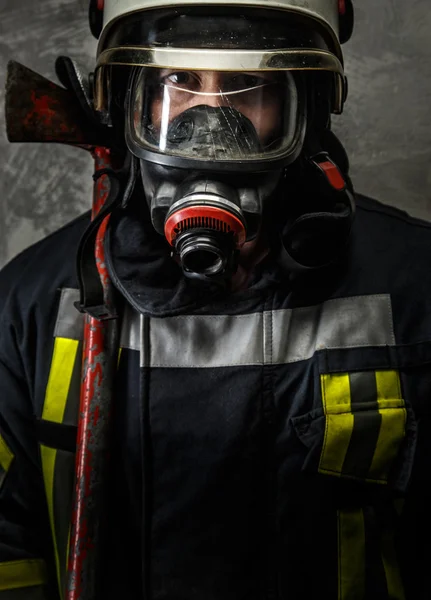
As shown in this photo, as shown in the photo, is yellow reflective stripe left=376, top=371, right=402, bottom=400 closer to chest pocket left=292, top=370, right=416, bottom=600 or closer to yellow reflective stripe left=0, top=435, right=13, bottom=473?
chest pocket left=292, top=370, right=416, bottom=600

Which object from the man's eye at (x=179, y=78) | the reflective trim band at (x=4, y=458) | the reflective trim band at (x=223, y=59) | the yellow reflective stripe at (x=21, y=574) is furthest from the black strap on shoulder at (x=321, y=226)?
the yellow reflective stripe at (x=21, y=574)

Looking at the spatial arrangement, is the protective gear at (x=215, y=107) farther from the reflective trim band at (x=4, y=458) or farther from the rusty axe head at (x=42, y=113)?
the reflective trim band at (x=4, y=458)

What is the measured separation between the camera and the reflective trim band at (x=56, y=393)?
201cm

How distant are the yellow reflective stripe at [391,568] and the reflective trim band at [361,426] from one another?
135 millimetres

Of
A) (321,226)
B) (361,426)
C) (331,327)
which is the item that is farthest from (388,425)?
(321,226)

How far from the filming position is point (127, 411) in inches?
78.0

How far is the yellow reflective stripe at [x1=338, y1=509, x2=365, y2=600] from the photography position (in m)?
1.93

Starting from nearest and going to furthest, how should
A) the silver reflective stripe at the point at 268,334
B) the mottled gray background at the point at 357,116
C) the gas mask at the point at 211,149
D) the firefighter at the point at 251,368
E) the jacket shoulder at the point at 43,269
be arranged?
Answer: the gas mask at the point at 211,149 → the firefighter at the point at 251,368 → the silver reflective stripe at the point at 268,334 → the jacket shoulder at the point at 43,269 → the mottled gray background at the point at 357,116

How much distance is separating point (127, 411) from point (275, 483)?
13.8 inches

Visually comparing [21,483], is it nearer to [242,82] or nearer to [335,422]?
[335,422]

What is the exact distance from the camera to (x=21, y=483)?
2064 millimetres

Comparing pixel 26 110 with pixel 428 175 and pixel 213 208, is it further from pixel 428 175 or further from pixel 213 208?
pixel 428 175

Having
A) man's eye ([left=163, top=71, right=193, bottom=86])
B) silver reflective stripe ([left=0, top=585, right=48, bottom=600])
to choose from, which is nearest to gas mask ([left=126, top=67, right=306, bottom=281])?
man's eye ([left=163, top=71, right=193, bottom=86])

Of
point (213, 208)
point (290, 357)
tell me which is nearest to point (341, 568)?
point (290, 357)
